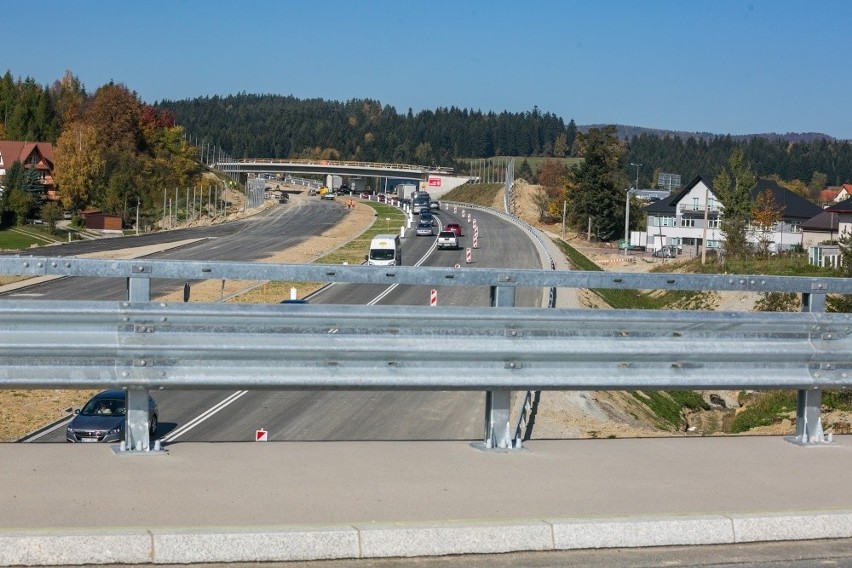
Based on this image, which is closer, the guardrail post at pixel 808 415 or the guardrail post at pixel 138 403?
the guardrail post at pixel 138 403

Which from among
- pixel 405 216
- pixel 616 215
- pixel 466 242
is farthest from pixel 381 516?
pixel 616 215

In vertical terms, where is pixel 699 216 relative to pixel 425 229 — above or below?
above

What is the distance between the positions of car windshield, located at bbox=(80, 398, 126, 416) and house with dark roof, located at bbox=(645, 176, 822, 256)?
90715 mm

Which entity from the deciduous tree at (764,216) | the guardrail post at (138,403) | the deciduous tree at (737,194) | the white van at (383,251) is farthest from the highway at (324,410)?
the deciduous tree at (764,216)

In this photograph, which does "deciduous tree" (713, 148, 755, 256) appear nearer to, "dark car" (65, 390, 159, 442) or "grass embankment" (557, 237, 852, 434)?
"grass embankment" (557, 237, 852, 434)

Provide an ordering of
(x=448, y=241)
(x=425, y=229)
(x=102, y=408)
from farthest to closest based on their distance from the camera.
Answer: (x=425, y=229) → (x=448, y=241) → (x=102, y=408)

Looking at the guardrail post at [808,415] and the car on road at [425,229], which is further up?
the guardrail post at [808,415]

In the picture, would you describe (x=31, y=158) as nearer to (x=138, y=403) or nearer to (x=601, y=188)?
(x=601, y=188)

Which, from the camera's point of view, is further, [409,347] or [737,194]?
[737,194]

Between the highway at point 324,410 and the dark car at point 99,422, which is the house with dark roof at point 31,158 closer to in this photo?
the highway at point 324,410

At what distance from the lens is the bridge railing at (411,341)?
22.0ft

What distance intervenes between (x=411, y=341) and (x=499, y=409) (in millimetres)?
830

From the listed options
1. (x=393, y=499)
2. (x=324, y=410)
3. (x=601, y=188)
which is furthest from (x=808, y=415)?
(x=601, y=188)

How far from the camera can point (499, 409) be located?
748 centimetres
